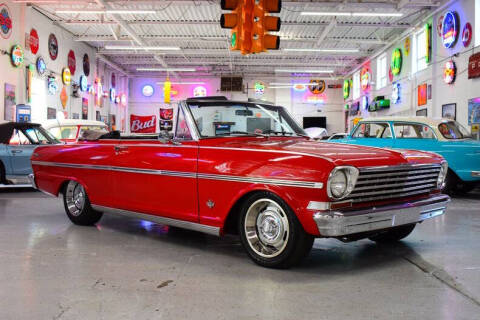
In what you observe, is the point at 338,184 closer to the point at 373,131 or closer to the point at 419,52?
the point at 373,131

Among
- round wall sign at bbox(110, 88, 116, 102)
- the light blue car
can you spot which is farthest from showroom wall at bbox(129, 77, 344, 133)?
the light blue car

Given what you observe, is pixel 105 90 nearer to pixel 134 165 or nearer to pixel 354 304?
pixel 134 165

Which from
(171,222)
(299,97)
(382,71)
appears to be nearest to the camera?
(171,222)

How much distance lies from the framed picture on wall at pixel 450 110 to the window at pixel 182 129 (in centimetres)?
1256

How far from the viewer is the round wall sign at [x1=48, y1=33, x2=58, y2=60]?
19516mm

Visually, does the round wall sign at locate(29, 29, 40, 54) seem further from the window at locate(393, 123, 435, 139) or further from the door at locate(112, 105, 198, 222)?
the door at locate(112, 105, 198, 222)

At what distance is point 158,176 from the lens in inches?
187

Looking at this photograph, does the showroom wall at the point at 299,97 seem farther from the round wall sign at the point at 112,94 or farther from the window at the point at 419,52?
the window at the point at 419,52

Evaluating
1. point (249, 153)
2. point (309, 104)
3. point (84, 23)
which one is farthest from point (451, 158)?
point (309, 104)

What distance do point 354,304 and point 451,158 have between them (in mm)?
6807

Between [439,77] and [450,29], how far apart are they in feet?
6.19

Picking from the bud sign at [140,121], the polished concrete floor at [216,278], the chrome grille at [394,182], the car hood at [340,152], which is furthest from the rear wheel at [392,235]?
the bud sign at [140,121]

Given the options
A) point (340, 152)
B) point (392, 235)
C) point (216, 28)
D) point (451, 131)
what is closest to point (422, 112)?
point (451, 131)

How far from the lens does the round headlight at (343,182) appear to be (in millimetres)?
3611
